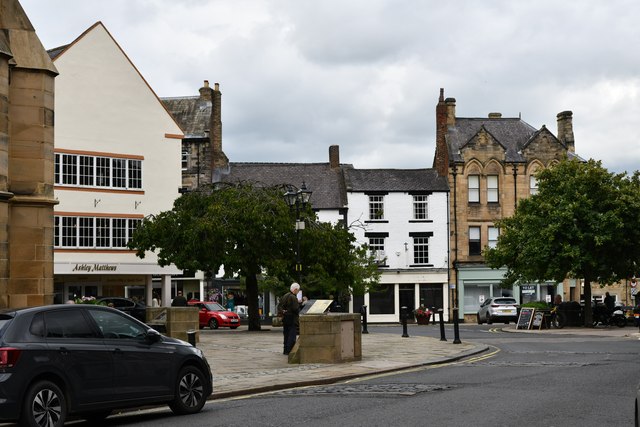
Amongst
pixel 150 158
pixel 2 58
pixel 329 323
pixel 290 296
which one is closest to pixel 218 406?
pixel 329 323

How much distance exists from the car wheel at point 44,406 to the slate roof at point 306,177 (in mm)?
48701

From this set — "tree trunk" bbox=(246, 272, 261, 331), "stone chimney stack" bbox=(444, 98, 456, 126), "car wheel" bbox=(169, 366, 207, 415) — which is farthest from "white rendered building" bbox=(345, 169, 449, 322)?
"car wheel" bbox=(169, 366, 207, 415)

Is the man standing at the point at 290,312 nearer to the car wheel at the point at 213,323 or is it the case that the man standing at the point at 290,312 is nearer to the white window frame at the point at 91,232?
the car wheel at the point at 213,323

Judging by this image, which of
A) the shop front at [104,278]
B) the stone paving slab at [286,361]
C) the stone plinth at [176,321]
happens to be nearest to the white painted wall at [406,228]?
the shop front at [104,278]

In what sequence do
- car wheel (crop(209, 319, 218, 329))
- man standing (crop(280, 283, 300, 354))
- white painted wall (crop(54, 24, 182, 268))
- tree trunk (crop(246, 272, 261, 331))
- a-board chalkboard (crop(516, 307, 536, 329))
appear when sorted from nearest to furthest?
1. man standing (crop(280, 283, 300, 354))
2. tree trunk (crop(246, 272, 261, 331))
3. a-board chalkboard (crop(516, 307, 536, 329))
4. car wheel (crop(209, 319, 218, 329))
5. white painted wall (crop(54, 24, 182, 268))

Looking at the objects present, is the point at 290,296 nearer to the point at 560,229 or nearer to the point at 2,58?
the point at 2,58

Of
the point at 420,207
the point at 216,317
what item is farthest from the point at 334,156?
the point at 216,317

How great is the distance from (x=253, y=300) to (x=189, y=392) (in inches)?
1012

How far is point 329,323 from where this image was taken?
67.0 ft

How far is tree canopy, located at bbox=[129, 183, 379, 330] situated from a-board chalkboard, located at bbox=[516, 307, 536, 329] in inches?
302

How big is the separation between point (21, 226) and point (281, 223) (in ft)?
51.0

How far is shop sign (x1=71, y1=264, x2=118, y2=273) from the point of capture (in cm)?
4612

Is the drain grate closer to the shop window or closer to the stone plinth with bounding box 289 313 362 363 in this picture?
the stone plinth with bounding box 289 313 362 363

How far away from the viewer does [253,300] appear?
38.7 meters
